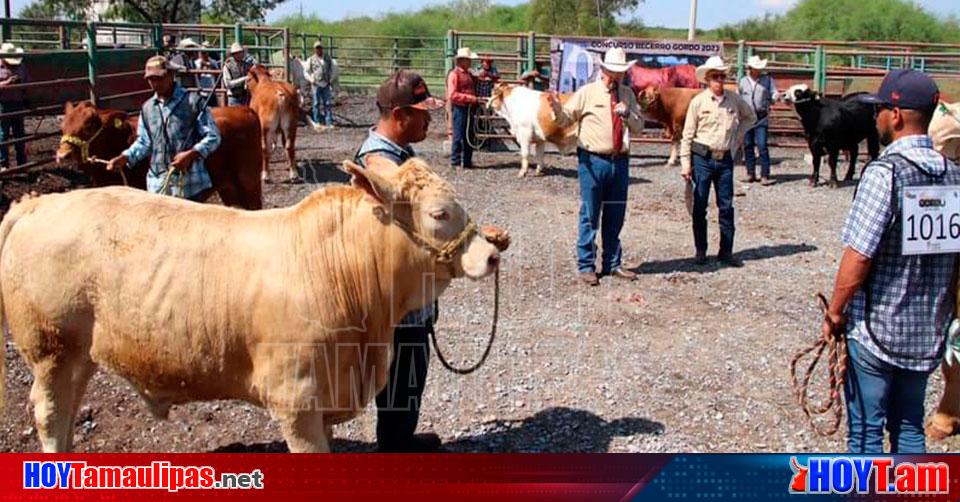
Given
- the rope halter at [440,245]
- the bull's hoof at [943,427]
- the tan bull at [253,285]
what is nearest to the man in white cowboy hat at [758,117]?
the bull's hoof at [943,427]

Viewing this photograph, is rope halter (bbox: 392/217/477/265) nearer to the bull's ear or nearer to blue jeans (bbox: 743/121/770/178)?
the bull's ear

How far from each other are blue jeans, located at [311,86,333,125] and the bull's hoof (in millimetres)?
15705

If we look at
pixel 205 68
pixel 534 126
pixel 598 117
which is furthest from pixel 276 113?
pixel 598 117

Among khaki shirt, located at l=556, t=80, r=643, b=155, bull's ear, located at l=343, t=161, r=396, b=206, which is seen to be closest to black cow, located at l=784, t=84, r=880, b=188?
khaki shirt, located at l=556, t=80, r=643, b=155

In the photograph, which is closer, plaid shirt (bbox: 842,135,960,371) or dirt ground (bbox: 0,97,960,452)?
plaid shirt (bbox: 842,135,960,371)

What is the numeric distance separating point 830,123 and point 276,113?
7.88 metres

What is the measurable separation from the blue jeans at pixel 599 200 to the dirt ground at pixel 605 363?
0.40m

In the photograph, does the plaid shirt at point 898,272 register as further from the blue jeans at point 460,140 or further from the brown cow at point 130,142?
the blue jeans at point 460,140

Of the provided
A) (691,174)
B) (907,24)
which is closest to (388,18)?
(907,24)

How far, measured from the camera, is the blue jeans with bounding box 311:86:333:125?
18.7 metres

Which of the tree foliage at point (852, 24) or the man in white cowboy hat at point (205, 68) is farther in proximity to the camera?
the tree foliage at point (852, 24)

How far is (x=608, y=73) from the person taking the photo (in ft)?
24.3

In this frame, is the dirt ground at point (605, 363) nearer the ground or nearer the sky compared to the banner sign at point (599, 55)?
nearer the ground

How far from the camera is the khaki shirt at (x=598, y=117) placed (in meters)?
7.25
